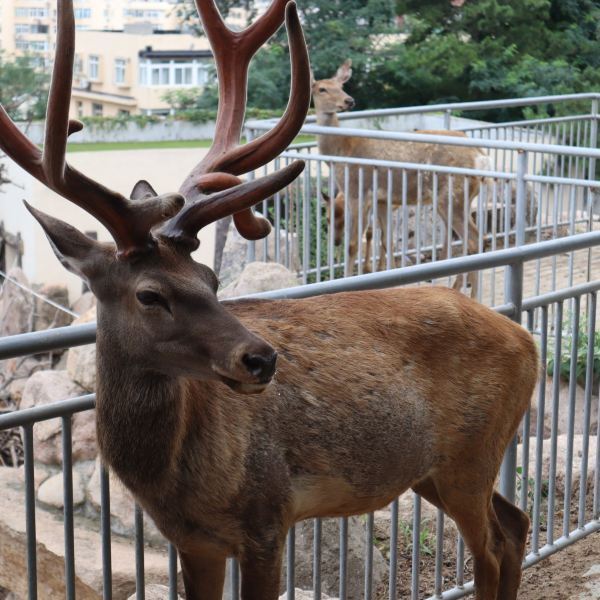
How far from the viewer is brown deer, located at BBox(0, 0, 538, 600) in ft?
9.71

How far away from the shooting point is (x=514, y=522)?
165 inches

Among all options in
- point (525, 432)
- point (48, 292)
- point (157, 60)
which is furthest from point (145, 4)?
point (525, 432)

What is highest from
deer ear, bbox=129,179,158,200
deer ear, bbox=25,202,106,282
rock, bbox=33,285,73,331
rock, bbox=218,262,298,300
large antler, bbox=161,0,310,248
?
large antler, bbox=161,0,310,248

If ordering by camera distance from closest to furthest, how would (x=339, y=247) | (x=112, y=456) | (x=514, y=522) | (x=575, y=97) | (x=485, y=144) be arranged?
(x=112, y=456)
(x=514, y=522)
(x=485, y=144)
(x=339, y=247)
(x=575, y=97)

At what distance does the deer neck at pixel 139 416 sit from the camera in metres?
3.07

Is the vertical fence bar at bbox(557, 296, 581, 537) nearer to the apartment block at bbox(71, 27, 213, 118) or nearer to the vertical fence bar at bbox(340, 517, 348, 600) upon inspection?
the vertical fence bar at bbox(340, 517, 348, 600)

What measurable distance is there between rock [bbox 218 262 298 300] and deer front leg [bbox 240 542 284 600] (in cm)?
558

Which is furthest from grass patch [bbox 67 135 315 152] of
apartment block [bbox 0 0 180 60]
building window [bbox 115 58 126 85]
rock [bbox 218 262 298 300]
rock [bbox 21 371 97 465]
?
apartment block [bbox 0 0 180 60]

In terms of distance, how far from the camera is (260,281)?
8852 mm

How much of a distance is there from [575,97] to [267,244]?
16.7 ft

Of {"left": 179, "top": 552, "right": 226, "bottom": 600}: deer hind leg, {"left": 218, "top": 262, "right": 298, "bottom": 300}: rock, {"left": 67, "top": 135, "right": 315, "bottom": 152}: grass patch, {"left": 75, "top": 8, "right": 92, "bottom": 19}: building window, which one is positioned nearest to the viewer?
{"left": 179, "top": 552, "right": 226, "bottom": 600}: deer hind leg

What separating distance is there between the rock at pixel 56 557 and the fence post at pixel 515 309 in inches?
93.0

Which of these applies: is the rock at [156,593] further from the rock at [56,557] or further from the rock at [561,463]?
the rock at [561,463]

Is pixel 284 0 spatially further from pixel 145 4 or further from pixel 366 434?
pixel 145 4
